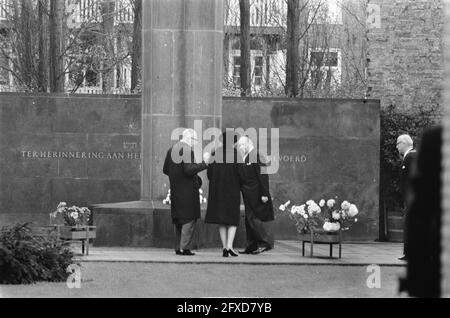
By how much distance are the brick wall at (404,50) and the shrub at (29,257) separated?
1363 cm

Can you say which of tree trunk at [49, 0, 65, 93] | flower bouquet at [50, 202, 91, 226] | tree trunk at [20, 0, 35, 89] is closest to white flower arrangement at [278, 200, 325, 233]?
flower bouquet at [50, 202, 91, 226]

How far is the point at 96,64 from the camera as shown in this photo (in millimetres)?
46250

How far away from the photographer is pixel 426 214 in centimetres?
556

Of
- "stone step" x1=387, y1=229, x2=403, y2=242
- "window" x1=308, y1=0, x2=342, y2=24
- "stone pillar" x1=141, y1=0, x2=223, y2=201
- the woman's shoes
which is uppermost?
"window" x1=308, y1=0, x2=342, y2=24

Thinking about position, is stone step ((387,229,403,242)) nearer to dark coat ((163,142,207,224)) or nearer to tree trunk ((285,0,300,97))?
tree trunk ((285,0,300,97))

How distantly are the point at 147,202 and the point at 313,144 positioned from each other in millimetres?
5558

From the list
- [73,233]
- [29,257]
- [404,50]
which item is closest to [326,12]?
[404,50]

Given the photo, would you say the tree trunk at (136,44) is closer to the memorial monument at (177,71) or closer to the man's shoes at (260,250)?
the memorial monument at (177,71)

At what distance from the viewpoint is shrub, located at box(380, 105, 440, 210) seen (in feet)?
82.7

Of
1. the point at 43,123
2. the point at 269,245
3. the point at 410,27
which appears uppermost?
the point at 410,27

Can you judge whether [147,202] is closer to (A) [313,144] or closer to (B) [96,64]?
(A) [313,144]

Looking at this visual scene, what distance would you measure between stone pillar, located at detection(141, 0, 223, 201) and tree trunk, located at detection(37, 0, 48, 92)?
13693mm
